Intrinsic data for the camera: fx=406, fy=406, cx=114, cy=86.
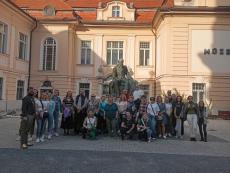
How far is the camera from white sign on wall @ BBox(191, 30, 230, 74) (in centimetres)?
2558

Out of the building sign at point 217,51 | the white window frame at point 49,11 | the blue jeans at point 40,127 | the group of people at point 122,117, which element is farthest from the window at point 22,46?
the blue jeans at point 40,127

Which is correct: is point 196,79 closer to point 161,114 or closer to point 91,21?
point 91,21

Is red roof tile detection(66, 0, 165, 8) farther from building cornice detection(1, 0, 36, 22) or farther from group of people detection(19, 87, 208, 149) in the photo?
group of people detection(19, 87, 208, 149)

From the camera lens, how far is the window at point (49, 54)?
31188 millimetres

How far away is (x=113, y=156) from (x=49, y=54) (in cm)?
2249

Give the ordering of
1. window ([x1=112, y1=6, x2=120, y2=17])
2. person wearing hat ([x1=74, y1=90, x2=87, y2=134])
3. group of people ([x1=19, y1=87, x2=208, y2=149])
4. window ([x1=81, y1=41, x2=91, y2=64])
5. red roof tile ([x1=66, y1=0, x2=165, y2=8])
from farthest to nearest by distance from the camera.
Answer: red roof tile ([x1=66, y1=0, x2=165, y2=8])
window ([x1=112, y1=6, x2=120, y2=17])
window ([x1=81, y1=41, x2=91, y2=64])
person wearing hat ([x1=74, y1=90, x2=87, y2=134])
group of people ([x1=19, y1=87, x2=208, y2=149])

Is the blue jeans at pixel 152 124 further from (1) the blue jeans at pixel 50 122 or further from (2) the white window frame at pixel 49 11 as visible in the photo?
(2) the white window frame at pixel 49 11

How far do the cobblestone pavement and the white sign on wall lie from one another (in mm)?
12908

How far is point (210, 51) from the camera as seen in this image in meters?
25.6

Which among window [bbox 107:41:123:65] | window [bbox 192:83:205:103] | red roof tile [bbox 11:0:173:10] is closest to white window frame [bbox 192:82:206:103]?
window [bbox 192:83:205:103]

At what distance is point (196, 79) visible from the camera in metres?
25.7

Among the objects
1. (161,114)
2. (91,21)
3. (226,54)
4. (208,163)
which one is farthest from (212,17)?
(208,163)

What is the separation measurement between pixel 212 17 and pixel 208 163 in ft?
58.4

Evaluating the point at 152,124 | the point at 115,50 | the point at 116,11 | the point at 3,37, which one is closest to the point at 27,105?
the point at 152,124
